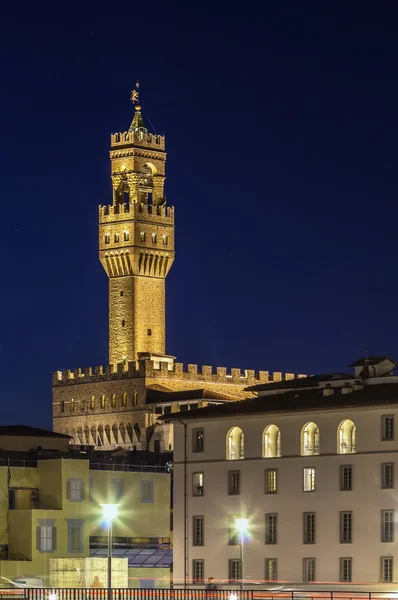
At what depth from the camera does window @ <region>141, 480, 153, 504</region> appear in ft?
395

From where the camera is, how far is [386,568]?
98.9 meters

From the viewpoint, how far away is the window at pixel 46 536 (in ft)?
355

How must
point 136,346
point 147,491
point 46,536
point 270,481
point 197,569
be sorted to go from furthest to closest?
1. point 136,346
2. point 147,491
3. point 46,536
4. point 197,569
5. point 270,481

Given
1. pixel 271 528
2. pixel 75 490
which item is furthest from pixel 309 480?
pixel 75 490

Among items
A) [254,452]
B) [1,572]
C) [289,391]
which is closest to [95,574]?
[1,572]

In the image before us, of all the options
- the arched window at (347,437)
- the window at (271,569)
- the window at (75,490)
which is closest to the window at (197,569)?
the window at (271,569)

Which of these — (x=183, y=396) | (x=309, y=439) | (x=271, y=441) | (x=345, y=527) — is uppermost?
(x=183, y=396)

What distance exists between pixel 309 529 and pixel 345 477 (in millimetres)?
3253

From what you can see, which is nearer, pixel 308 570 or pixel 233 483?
pixel 308 570

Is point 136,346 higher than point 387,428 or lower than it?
higher

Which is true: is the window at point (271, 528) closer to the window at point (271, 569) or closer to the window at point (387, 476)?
the window at point (271, 569)

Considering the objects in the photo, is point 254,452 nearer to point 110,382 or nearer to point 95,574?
point 95,574

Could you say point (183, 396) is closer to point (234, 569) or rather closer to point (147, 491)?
point (147, 491)

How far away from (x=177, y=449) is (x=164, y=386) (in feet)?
168
